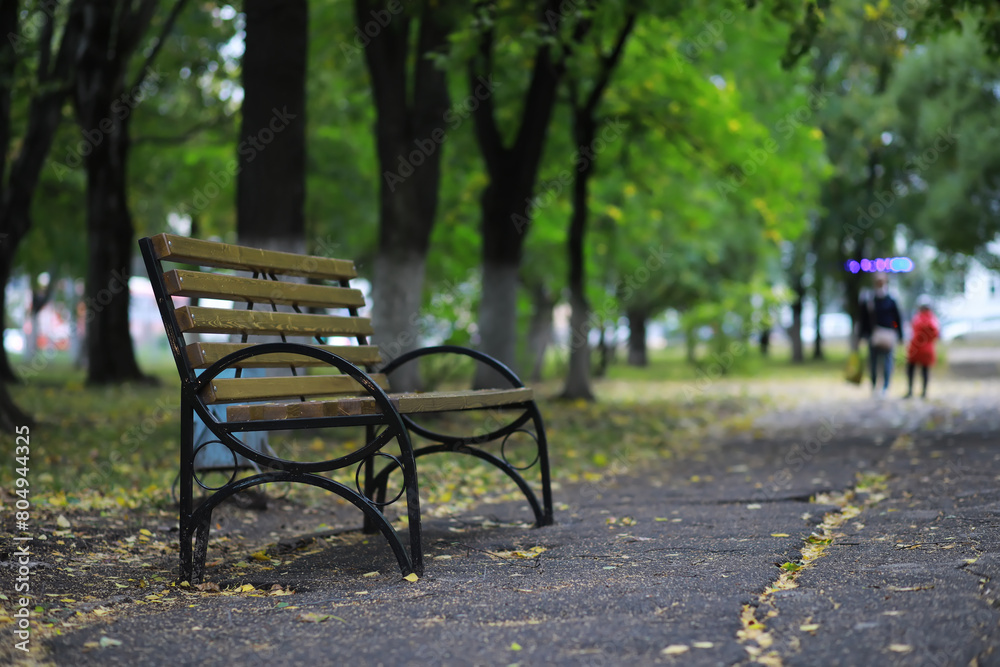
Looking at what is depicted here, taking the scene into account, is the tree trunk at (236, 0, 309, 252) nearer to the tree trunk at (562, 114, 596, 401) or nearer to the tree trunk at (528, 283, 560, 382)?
the tree trunk at (562, 114, 596, 401)

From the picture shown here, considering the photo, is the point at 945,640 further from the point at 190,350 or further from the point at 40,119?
the point at 40,119

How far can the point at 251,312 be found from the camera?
4.26 meters

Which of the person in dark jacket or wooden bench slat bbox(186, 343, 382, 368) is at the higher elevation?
the person in dark jacket

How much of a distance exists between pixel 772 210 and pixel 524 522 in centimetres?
1190

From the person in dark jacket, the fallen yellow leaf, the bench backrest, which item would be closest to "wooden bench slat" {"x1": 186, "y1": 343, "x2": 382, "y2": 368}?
the bench backrest

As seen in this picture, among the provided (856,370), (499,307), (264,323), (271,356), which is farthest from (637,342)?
(264,323)

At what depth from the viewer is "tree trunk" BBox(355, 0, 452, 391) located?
34.9 feet

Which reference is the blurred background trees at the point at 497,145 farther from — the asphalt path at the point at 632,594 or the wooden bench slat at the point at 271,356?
the asphalt path at the point at 632,594

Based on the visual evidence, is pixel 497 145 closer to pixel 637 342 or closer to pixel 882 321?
pixel 882 321

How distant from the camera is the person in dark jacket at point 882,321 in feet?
46.0

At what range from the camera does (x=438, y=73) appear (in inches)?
428

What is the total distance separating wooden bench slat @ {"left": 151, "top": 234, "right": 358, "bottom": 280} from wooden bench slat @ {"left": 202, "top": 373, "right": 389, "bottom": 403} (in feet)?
1.80

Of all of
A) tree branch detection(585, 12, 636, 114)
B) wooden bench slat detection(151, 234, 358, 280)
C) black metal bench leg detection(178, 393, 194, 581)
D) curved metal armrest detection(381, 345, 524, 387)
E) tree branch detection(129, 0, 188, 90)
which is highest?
tree branch detection(129, 0, 188, 90)

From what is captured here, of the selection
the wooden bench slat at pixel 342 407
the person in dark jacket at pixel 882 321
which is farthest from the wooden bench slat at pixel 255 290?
the person in dark jacket at pixel 882 321
